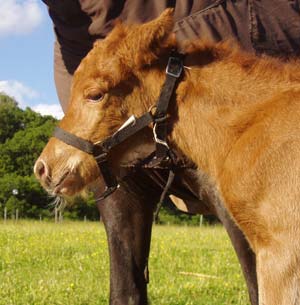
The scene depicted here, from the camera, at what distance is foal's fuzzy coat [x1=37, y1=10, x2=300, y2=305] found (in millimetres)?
3309

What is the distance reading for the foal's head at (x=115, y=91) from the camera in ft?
12.1

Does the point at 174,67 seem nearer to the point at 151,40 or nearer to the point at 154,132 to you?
the point at 151,40

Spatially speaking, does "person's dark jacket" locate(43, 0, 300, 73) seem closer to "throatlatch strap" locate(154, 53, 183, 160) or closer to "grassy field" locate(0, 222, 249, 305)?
"throatlatch strap" locate(154, 53, 183, 160)

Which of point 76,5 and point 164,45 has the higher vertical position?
point 76,5

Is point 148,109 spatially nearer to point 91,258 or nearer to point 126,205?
point 126,205

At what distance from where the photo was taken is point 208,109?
3.64 meters

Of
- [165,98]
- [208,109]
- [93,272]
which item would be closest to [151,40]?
[165,98]

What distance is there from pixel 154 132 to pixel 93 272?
18.8 feet

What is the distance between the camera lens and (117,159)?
3.83 metres

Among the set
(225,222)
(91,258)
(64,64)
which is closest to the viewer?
(225,222)

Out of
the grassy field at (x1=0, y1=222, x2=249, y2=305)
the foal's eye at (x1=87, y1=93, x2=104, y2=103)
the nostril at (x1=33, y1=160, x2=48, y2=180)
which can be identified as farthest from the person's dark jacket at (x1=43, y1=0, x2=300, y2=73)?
the grassy field at (x1=0, y1=222, x2=249, y2=305)

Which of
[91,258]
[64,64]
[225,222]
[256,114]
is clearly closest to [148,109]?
[256,114]

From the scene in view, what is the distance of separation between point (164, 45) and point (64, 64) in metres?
1.79

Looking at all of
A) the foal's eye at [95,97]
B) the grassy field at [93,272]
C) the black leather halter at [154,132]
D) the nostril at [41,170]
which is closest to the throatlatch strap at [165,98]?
the black leather halter at [154,132]
